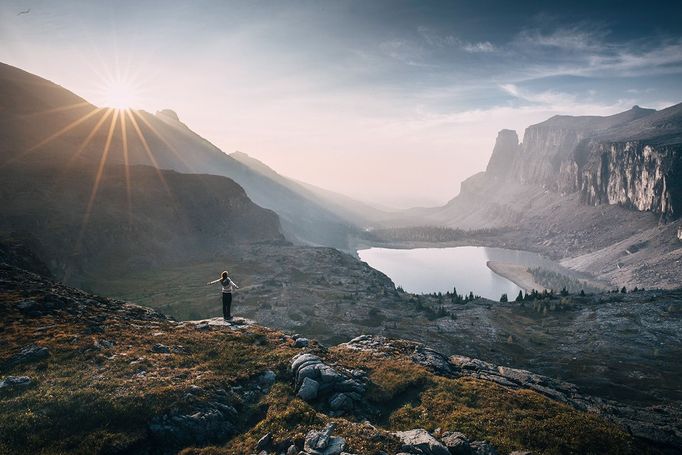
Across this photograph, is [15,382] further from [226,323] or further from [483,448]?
[483,448]

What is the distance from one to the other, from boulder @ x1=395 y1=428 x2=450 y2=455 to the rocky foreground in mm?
81

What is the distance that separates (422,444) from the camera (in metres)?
19.6

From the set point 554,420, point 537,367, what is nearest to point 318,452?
point 554,420

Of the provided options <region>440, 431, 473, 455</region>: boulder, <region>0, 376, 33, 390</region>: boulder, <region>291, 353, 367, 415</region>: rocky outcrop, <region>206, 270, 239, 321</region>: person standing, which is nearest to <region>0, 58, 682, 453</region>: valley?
<region>0, 376, 33, 390</region>: boulder

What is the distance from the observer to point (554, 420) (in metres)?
23.8

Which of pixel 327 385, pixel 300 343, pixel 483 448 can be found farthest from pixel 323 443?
pixel 300 343

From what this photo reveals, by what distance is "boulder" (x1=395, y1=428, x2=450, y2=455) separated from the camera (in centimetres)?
1916

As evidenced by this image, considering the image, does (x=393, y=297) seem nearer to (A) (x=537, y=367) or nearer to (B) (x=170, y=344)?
(A) (x=537, y=367)

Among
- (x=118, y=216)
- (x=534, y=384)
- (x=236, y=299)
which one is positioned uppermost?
(x=118, y=216)

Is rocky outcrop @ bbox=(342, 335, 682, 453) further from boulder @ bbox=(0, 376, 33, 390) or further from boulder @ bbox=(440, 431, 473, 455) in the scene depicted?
boulder @ bbox=(0, 376, 33, 390)

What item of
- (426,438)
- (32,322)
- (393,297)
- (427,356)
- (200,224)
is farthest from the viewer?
(200,224)

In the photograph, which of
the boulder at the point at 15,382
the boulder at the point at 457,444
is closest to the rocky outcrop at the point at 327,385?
the boulder at the point at 457,444

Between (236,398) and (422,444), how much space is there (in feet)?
40.9

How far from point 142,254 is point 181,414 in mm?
120180
